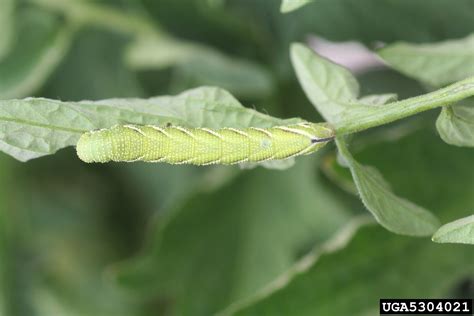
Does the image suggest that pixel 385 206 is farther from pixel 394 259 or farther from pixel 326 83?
pixel 394 259

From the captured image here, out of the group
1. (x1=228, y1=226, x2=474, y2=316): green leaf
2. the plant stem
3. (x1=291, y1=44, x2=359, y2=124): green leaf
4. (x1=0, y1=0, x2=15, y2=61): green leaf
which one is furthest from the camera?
(x1=0, y1=0, x2=15, y2=61): green leaf

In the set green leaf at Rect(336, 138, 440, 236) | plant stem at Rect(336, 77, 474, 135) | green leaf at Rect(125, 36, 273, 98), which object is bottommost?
green leaf at Rect(336, 138, 440, 236)

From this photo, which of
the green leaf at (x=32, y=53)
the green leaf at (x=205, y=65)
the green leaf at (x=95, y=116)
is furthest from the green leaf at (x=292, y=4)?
the green leaf at (x=32, y=53)

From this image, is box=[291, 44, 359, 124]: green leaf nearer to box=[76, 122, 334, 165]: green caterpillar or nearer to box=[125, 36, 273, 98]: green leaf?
box=[76, 122, 334, 165]: green caterpillar

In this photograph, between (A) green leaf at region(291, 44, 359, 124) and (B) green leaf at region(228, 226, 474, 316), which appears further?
(B) green leaf at region(228, 226, 474, 316)

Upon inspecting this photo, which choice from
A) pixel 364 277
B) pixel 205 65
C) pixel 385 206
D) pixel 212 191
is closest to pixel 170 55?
pixel 205 65

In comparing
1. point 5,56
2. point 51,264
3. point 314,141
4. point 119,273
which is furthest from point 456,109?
point 51,264

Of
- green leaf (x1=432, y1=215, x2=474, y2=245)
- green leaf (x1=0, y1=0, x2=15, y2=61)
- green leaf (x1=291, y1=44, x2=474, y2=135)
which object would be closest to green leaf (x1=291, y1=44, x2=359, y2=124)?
green leaf (x1=291, y1=44, x2=474, y2=135)
